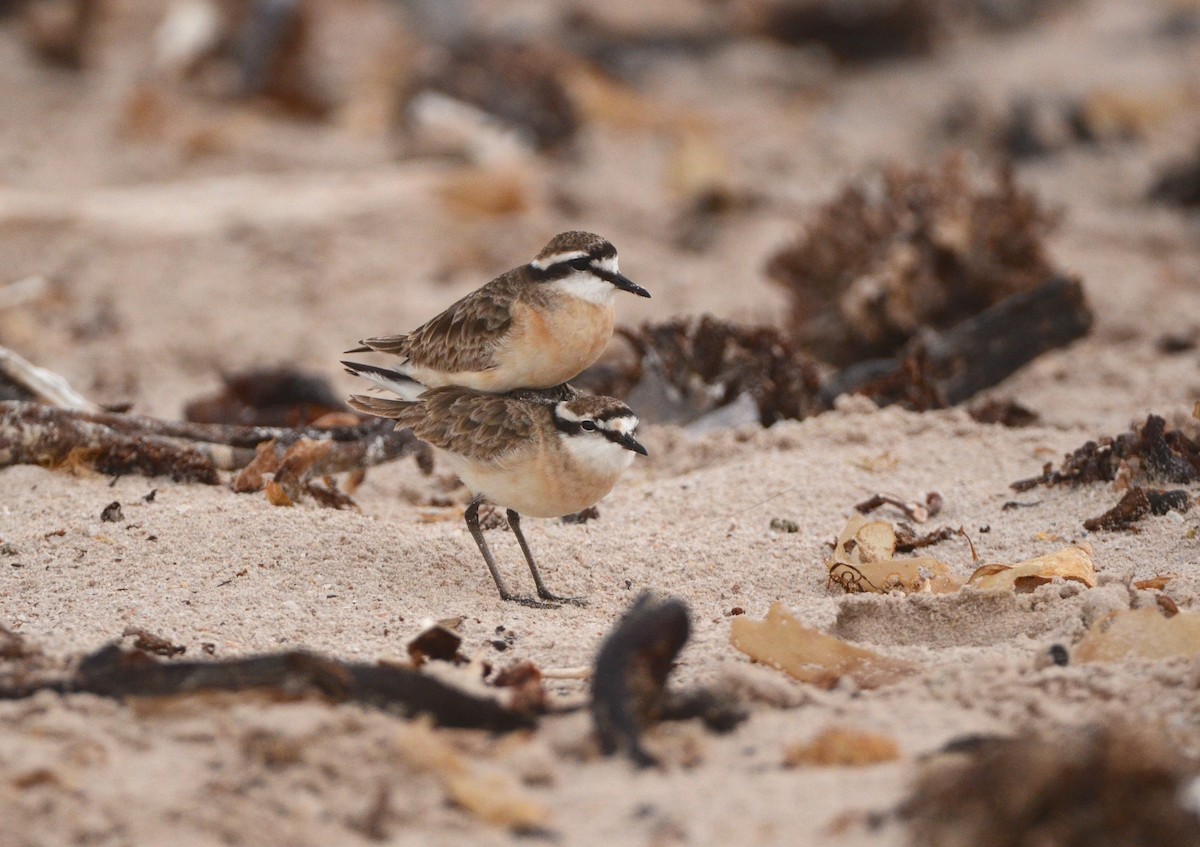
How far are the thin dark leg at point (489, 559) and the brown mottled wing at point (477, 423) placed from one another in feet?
0.87

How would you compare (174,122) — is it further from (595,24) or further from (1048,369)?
(1048,369)

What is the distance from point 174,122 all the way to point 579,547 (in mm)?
9396

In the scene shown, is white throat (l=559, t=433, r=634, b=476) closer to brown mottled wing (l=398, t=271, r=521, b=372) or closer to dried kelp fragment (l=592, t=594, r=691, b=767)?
brown mottled wing (l=398, t=271, r=521, b=372)

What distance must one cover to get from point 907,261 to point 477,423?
4.74 m

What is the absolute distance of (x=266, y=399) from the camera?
7.94 meters

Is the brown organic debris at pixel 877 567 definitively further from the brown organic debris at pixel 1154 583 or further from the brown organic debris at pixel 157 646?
the brown organic debris at pixel 157 646

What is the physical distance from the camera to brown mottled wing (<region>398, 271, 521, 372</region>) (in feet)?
18.1

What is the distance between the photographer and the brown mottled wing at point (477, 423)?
5227mm

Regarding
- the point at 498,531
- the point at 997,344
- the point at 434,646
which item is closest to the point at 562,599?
the point at 498,531

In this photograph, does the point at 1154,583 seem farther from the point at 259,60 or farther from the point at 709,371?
the point at 259,60

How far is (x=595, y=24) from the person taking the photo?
1725 centimetres

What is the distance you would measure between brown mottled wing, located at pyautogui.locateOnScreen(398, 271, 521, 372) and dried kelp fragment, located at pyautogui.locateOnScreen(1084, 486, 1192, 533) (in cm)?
247

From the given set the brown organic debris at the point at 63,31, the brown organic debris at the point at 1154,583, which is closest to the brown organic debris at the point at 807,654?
the brown organic debris at the point at 1154,583

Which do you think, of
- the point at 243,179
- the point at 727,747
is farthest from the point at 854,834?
the point at 243,179
